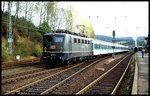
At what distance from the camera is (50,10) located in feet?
104

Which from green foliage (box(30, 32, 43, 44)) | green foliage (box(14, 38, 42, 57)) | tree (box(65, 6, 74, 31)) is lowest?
green foliage (box(14, 38, 42, 57))

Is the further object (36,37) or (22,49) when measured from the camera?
(36,37)

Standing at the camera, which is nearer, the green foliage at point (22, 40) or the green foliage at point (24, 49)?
the green foliage at point (22, 40)

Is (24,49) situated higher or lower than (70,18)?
lower

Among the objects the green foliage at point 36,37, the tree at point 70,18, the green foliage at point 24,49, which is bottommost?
the green foliage at point 24,49

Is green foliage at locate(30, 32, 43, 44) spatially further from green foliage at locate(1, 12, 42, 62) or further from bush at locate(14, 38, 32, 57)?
bush at locate(14, 38, 32, 57)

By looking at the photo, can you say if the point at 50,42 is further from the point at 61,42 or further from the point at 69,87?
the point at 69,87

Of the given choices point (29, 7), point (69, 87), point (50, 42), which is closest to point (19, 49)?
point (29, 7)

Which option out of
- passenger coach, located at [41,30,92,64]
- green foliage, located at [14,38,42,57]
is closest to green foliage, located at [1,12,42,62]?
green foliage, located at [14,38,42,57]

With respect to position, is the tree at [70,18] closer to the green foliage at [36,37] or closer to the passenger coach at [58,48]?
the green foliage at [36,37]

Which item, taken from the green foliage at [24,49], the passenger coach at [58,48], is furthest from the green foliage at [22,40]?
the passenger coach at [58,48]

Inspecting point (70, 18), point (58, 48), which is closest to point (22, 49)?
point (58, 48)

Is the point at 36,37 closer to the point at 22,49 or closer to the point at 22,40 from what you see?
the point at 22,40

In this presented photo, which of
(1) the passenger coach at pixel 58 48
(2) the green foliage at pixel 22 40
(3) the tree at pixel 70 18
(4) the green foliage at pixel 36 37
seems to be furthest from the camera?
(3) the tree at pixel 70 18
